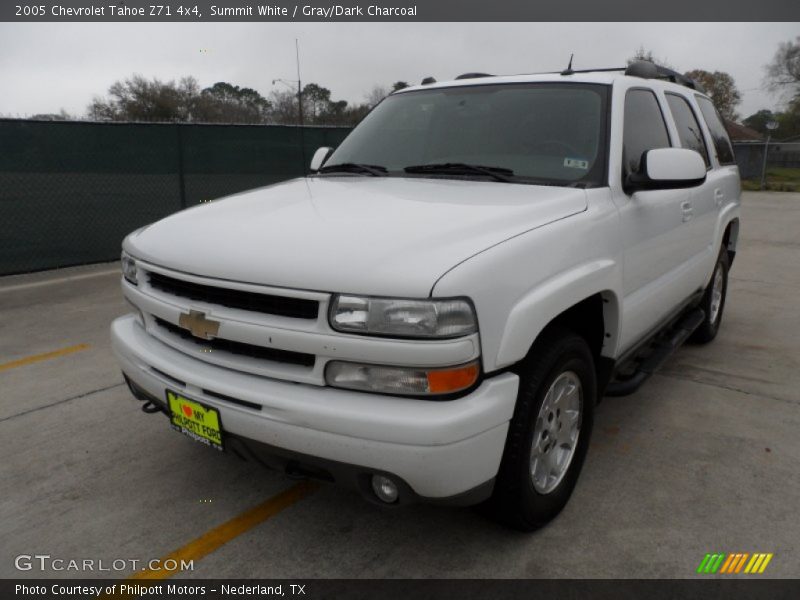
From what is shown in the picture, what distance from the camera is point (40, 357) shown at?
16.1 ft

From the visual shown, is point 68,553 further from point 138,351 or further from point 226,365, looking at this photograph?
point 226,365

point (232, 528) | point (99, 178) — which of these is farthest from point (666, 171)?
point (99, 178)

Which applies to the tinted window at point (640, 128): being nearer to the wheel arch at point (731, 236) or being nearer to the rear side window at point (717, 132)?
the rear side window at point (717, 132)

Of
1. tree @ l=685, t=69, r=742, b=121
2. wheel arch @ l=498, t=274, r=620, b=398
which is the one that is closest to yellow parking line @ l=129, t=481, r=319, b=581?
wheel arch @ l=498, t=274, r=620, b=398

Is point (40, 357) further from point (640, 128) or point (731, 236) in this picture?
point (731, 236)

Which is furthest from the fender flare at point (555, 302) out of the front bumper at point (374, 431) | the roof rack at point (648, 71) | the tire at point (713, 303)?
the tire at point (713, 303)

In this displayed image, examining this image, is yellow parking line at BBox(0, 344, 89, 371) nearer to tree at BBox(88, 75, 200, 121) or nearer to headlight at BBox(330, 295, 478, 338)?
headlight at BBox(330, 295, 478, 338)

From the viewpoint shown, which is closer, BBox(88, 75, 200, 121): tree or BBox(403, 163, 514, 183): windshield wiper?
BBox(403, 163, 514, 183): windshield wiper

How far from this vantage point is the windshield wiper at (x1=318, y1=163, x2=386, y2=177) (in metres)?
3.41

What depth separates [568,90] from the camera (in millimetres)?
3334

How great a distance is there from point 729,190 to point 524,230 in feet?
11.0

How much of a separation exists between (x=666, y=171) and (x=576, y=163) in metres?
0.40

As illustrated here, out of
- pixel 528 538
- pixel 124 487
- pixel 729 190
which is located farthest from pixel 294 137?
pixel 528 538

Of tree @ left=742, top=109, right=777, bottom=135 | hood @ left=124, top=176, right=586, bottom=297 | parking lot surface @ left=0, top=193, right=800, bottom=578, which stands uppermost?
tree @ left=742, top=109, right=777, bottom=135
